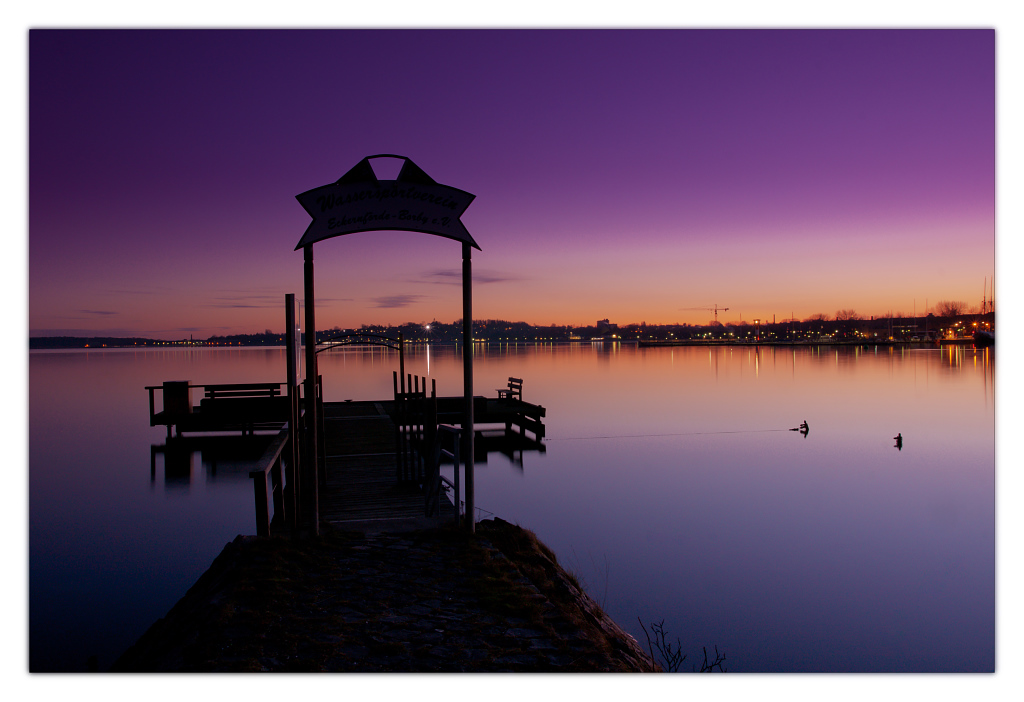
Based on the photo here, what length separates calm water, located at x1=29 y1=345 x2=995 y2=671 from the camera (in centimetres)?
824

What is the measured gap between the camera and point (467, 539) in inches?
269

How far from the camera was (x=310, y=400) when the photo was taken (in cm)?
718

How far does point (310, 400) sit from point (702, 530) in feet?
28.8

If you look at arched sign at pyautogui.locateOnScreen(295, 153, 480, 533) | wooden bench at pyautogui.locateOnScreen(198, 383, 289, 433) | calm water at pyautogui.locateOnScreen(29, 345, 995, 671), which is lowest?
calm water at pyautogui.locateOnScreen(29, 345, 995, 671)

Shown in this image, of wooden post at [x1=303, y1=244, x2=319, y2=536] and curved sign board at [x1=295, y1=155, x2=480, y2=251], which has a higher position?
curved sign board at [x1=295, y1=155, x2=480, y2=251]

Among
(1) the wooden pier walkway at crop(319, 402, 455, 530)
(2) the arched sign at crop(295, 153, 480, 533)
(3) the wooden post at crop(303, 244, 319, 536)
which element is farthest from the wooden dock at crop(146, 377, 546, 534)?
(2) the arched sign at crop(295, 153, 480, 533)

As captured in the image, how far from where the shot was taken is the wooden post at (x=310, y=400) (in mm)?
6526

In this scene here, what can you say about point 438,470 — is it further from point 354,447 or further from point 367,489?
point 354,447

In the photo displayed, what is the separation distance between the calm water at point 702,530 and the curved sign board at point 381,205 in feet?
18.7

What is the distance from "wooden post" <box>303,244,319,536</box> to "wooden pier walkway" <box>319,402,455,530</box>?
0.54 m

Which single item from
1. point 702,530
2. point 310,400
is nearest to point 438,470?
point 310,400

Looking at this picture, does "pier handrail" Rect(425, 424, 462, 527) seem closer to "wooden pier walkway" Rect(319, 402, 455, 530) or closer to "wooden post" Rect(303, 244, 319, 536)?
"wooden pier walkway" Rect(319, 402, 455, 530)

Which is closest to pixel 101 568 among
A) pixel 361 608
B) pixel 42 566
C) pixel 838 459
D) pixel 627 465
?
pixel 42 566

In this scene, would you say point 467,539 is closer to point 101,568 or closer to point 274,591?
point 274,591
